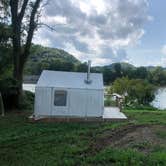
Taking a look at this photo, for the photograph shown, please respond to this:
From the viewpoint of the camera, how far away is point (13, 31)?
16.8 meters

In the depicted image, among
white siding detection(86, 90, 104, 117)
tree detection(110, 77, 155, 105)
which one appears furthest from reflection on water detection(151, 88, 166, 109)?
white siding detection(86, 90, 104, 117)

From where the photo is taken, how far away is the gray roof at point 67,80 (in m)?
13.8

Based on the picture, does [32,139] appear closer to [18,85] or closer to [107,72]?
[18,85]

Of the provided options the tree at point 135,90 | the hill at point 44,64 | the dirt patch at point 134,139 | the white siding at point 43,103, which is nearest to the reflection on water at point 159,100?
the tree at point 135,90

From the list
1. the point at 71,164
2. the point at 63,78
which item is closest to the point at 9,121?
the point at 63,78

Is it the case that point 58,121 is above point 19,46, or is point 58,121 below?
below

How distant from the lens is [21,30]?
57.4 ft

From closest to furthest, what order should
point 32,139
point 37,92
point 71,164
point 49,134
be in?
point 71,164
point 32,139
point 49,134
point 37,92

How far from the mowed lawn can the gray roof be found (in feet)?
10.4

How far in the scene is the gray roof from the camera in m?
13.8

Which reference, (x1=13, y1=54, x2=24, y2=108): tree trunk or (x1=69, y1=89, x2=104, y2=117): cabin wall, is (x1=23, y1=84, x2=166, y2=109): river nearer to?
(x1=13, y1=54, x2=24, y2=108): tree trunk

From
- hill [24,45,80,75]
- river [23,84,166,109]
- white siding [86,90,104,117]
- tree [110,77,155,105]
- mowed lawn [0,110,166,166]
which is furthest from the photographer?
tree [110,77,155,105]

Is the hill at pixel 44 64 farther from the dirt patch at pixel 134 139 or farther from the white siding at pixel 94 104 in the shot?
the dirt patch at pixel 134 139

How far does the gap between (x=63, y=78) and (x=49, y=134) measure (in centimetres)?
479
